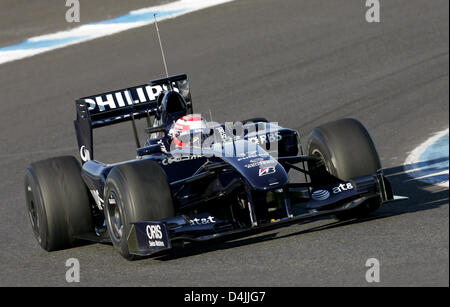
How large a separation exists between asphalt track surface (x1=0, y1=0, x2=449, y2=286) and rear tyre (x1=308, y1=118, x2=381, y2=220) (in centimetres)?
16

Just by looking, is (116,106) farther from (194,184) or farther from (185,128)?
(194,184)

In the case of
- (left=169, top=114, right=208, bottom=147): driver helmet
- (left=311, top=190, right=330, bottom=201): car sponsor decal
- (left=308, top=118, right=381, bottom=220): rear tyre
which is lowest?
(left=311, top=190, right=330, bottom=201): car sponsor decal

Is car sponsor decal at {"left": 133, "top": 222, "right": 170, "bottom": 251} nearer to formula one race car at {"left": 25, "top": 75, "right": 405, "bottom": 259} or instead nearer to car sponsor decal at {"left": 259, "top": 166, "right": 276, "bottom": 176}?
formula one race car at {"left": 25, "top": 75, "right": 405, "bottom": 259}

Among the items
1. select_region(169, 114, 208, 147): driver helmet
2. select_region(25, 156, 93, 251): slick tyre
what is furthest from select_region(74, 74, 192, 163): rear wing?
select_region(169, 114, 208, 147): driver helmet

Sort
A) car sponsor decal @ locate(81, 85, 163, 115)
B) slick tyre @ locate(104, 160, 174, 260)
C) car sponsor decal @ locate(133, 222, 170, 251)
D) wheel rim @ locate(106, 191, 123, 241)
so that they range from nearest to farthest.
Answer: car sponsor decal @ locate(133, 222, 170, 251) → slick tyre @ locate(104, 160, 174, 260) → wheel rim @ locate(106, 191, 123, 241) → car sponsor decal @ locate(81, 85, 163, 115)

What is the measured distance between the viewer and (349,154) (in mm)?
7648

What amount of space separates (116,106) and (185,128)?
3.96 feet

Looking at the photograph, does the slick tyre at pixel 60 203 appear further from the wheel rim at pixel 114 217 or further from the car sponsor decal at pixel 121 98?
the car sponsor decal at pixel 121 98

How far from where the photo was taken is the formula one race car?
7113 millimetres

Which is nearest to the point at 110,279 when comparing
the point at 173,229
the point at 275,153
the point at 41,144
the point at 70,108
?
the point at 173,229

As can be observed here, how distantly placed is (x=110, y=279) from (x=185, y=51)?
422 inches

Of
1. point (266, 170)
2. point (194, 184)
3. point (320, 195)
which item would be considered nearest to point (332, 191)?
point (320, 195)

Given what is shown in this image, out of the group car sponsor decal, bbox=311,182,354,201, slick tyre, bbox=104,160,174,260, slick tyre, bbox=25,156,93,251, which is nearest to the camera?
slick tyre, bbox=104,160,174,260

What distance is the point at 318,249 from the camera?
22.3ft
